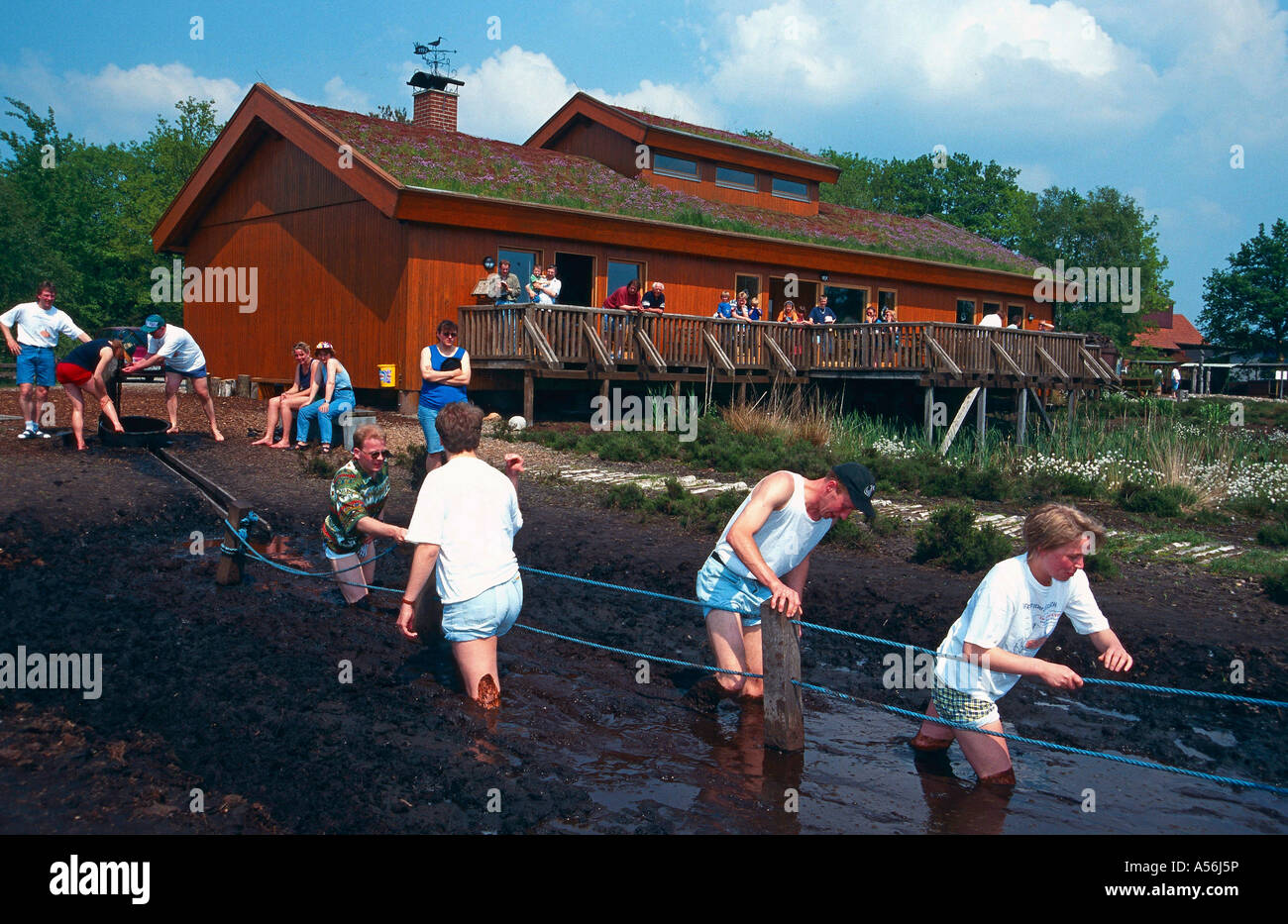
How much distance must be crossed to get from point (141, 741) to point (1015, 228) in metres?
71.3

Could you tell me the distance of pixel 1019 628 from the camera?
15.3 feet

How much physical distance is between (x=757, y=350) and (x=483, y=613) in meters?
16.5

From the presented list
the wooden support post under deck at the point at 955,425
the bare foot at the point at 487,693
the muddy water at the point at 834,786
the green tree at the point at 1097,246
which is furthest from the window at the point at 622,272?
the green tree at the point at 1097,246

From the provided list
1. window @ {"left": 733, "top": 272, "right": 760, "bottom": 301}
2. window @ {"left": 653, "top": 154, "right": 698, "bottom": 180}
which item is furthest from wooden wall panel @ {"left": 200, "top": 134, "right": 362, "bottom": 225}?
window @ {"left": 733, "top": 272, "right": 760, "bottom": 301}

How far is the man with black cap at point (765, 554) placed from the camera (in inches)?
198

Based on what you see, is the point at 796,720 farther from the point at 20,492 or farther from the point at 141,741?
the point at 20,492

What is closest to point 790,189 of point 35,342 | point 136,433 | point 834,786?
point 136,433

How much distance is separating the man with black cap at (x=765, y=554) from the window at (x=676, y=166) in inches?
778

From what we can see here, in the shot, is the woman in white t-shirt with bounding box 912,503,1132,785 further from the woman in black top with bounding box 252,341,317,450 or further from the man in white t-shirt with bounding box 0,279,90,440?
the man in white t-shirt with bounding box 0,279,90,440

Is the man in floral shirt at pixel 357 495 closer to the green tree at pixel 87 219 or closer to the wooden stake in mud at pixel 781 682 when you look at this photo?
the wooden stake in mud at pixel 781 682

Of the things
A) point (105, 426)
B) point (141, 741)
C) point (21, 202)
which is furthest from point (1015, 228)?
point (141, 741)

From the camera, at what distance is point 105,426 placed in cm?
1292

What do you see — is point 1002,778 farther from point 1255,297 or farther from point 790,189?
point 1255,297

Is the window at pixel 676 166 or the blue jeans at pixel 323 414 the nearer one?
the blue jeans at pixel 323 414
